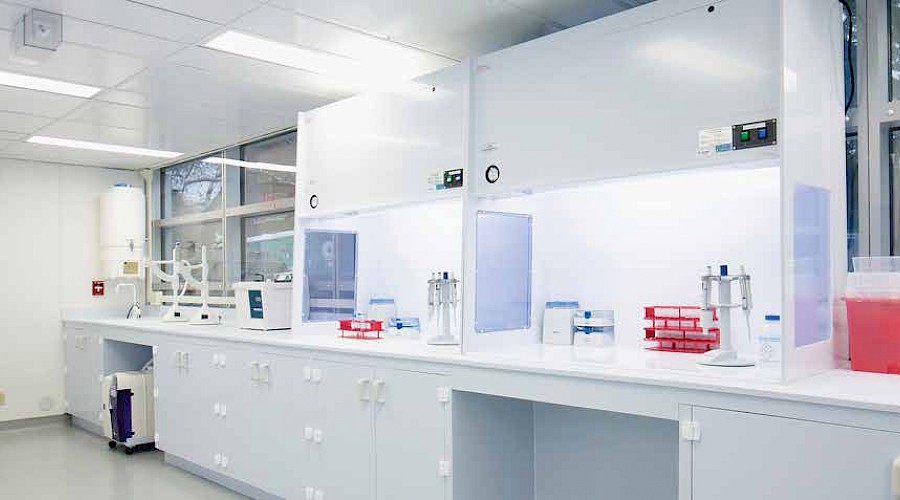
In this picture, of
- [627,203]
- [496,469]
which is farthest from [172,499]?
[627,203]

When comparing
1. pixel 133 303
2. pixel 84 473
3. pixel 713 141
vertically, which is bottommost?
pixel 84 473

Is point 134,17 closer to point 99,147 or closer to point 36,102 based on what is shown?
point 36,102

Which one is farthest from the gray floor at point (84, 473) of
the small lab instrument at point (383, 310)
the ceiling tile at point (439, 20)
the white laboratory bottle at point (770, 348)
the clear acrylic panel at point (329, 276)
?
the white laboratory bottle at point (770, 348)

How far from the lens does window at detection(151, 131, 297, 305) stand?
5441mm

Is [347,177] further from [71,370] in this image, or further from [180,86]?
[71,370]

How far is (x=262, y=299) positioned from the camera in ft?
14.4

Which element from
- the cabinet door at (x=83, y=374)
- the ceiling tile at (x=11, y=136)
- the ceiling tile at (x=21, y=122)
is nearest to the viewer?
the ceiling tile at (x=21, y=122)

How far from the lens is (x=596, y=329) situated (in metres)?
3.18

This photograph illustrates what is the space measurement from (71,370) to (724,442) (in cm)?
600

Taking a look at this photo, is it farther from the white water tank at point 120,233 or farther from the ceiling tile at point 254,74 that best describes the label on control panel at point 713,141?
the white water tank at point 120,233

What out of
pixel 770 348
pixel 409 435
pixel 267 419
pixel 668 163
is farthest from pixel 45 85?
pixel 770 348

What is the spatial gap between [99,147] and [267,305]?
8.49ft

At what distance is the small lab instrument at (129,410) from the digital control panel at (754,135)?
4697 millimetres

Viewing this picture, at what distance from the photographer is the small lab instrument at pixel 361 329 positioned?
12.2 ft
